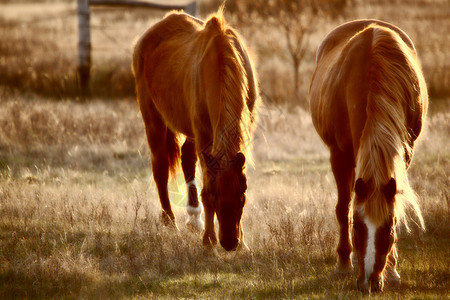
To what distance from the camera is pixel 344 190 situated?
173 inches

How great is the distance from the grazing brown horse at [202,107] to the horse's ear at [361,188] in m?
0.82

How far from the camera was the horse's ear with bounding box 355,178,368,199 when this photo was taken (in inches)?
134

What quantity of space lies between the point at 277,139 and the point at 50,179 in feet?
13.2

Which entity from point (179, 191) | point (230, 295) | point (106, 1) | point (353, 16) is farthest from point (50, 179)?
point (353, 16)

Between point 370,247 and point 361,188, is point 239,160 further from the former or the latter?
point 370,247

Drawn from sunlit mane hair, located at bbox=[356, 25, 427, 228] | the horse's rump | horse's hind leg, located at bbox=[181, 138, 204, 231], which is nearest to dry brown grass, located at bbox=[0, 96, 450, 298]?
horse's hind leg, located at bbox=[181, 138, 204, 231]

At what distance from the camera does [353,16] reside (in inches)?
877

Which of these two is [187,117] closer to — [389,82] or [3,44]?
[389,82]

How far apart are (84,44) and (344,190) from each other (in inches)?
342

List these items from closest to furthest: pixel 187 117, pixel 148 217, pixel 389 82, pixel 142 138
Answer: pixel 389 82 → pixel 187 117 → pixel 148 217 → pixel 142 138

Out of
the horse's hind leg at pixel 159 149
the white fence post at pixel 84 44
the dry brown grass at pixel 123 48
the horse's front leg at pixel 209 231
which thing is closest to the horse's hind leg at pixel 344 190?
the horse's front leg at pixel 209 231

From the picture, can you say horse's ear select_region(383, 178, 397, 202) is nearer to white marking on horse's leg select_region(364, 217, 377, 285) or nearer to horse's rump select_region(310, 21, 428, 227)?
horse's rump select_region(310, 21, 428, 227)

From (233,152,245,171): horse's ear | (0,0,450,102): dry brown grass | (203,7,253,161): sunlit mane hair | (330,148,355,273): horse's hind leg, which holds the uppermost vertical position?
(203,7,253,161): sunlit mane hair

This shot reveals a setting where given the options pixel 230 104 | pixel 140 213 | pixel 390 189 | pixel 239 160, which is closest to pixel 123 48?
pixel 140 213
